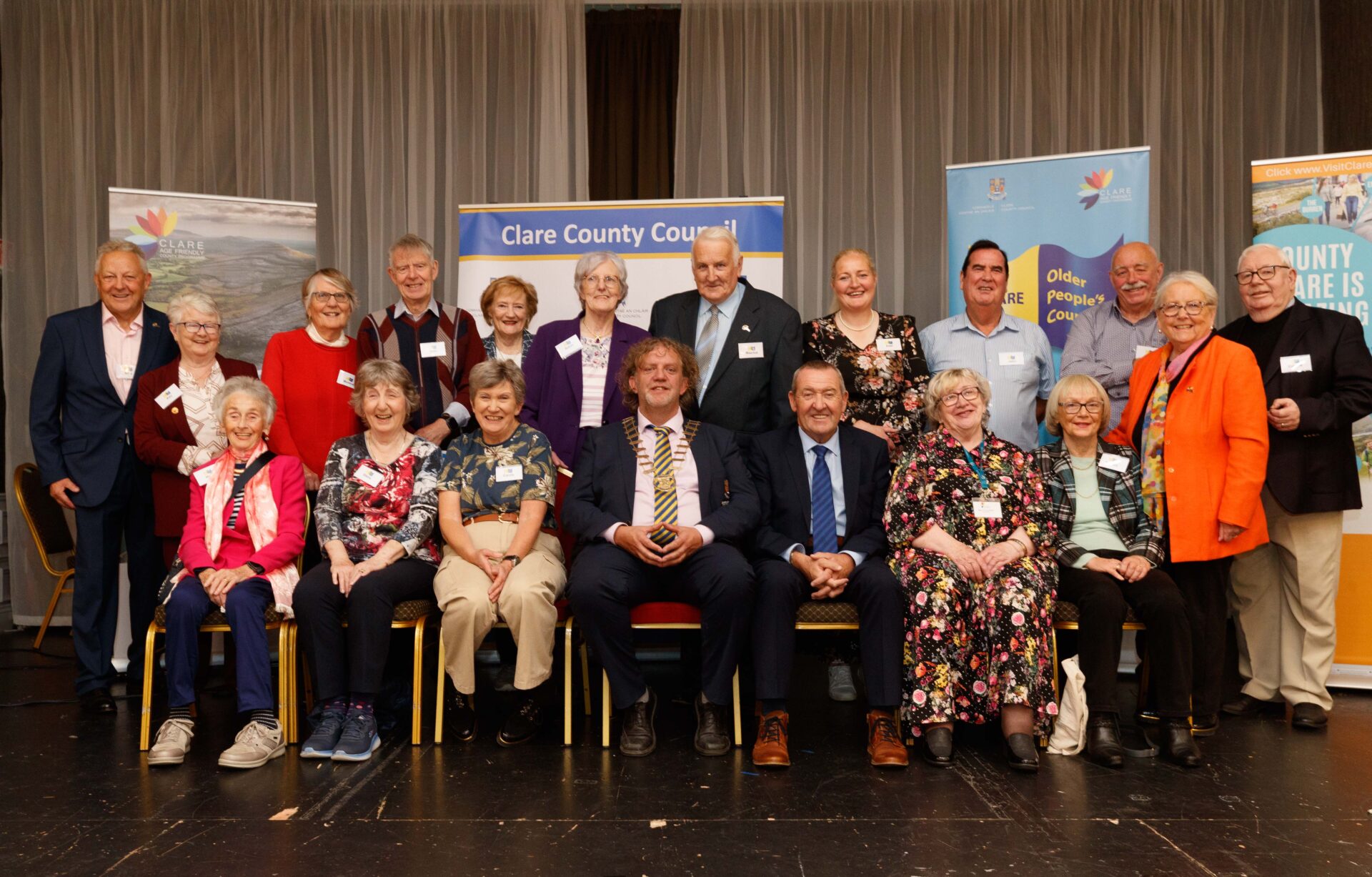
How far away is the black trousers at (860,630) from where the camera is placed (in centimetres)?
328

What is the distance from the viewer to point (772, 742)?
3209mm

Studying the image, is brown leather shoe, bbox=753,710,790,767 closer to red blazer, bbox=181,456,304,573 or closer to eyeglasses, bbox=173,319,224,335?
red blazer, bbox=181,456,304,573

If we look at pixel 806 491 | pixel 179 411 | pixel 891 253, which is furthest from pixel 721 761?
pixel 891 253

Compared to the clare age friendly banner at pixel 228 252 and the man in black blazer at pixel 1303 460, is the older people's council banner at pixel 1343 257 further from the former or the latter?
the clare age friendly banner at pixel 228 252

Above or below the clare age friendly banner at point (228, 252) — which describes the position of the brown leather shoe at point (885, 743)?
below

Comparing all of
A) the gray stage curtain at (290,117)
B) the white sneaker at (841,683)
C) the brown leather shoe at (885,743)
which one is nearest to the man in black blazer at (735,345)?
the white sneaker at (841,683)

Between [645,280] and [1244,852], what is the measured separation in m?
3.50

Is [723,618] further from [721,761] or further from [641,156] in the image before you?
[641,156]

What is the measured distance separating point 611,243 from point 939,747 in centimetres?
292

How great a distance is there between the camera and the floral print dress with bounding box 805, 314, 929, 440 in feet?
12.9

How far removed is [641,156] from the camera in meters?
6.78

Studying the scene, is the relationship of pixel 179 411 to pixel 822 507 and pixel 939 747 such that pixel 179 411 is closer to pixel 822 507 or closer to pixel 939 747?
pixel 822 507

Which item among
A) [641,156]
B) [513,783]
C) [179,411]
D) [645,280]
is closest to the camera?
[513,783]

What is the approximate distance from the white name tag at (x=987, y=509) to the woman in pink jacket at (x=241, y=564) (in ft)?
7.75
